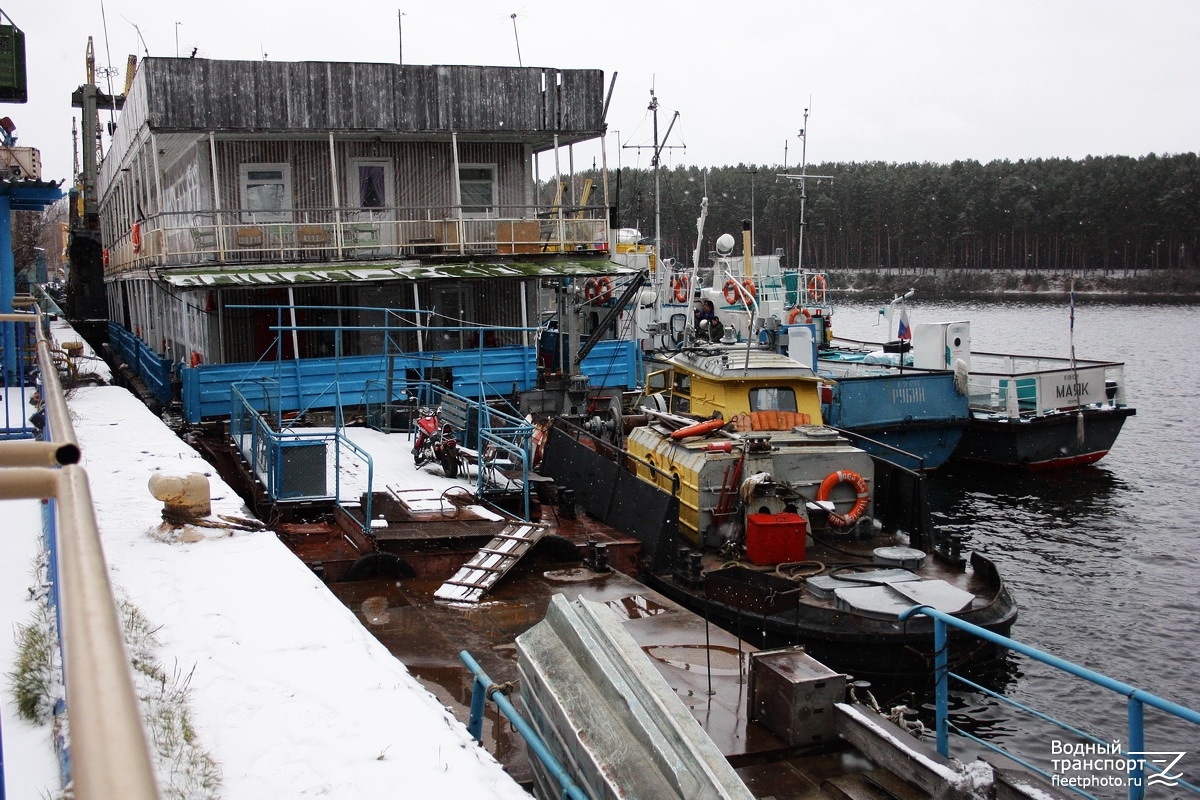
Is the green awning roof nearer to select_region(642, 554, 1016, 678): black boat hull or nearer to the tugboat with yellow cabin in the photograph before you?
the tugboat with yellow cabin

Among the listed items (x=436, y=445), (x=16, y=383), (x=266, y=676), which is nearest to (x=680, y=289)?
(x=436, y=445)

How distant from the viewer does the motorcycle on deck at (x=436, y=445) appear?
1619 centimetres

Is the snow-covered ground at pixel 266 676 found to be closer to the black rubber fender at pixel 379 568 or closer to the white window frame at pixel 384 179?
the black rubber fender at pixel 379 568

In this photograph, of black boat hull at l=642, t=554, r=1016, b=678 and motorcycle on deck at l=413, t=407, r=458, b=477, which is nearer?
black boat hull at l=642, t=554, r=1016, b=678

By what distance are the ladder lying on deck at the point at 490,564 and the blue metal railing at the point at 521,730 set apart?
174 inches

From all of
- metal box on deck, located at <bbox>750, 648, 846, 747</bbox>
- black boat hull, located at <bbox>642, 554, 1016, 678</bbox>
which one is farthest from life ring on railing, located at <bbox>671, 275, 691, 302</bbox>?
metal box on deck, located at <bbox>750, 648, 846, 747</bbox>

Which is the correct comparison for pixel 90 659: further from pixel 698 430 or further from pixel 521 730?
pixel 698 430

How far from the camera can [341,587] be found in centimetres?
1170

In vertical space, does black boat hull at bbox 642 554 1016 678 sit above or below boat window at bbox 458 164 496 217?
below

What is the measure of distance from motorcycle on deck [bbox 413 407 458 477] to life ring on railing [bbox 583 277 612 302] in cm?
1356

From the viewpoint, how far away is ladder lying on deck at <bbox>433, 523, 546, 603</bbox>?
11.4 m

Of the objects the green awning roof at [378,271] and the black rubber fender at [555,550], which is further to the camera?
the green awning roof at [378,271]

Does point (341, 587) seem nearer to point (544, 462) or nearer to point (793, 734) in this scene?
point (793, 734)

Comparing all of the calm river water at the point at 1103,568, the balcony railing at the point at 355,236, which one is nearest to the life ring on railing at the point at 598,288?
the balcony railing at the point at 355,236
